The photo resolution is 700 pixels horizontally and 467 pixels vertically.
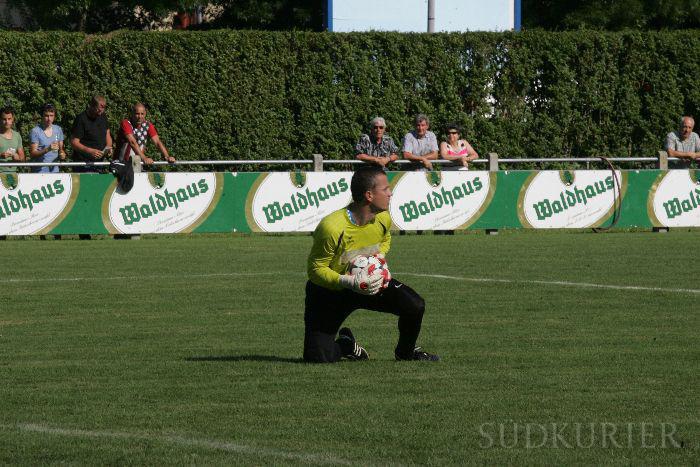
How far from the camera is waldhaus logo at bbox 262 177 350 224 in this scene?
2405 cm

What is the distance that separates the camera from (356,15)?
34.2 meters

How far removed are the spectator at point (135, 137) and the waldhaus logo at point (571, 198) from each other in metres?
6.38

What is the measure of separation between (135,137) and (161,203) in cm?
153

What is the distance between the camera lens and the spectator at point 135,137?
24078 mm

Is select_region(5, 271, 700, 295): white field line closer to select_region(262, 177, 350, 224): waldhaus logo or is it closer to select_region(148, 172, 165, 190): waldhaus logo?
select_region(148, 172, 165, 190): waldhaus logo

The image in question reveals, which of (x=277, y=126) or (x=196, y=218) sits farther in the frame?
(x=277, y=126)

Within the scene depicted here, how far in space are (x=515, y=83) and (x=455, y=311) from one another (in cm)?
1959

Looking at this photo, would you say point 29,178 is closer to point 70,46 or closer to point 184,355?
point 70,46

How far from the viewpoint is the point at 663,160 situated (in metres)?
26.0

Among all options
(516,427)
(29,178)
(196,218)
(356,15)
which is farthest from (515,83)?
(516,427)

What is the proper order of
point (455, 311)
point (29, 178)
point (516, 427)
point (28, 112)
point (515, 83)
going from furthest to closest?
point (515, 83), point (28, 112), point (29, 178), point (455, 311), point (516, 427)

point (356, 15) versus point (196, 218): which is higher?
point (356, 15)

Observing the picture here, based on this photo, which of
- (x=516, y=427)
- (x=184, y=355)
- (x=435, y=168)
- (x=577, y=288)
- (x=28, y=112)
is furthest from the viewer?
(x=28, y=112)

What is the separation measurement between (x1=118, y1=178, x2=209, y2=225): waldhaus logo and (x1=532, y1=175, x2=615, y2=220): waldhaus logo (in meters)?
5.81
